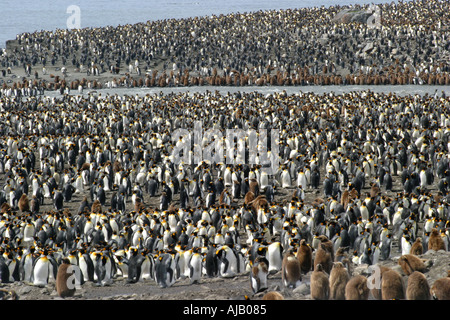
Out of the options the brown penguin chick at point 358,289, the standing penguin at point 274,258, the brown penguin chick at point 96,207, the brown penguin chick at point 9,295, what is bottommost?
the brown penguin chick at point 9,295

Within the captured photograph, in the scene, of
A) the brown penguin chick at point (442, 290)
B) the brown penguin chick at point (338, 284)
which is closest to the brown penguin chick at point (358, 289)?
the brown penguin chick at point (338, 284)

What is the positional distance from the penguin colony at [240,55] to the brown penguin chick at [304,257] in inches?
1159

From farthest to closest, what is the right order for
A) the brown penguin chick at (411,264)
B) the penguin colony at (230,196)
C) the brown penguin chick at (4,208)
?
1. the brown penguin chick at (4,208)
2. the penguin colony at (230,196)
3. the brown penguin chick at (411,264)

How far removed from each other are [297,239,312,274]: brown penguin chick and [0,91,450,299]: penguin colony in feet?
0.10

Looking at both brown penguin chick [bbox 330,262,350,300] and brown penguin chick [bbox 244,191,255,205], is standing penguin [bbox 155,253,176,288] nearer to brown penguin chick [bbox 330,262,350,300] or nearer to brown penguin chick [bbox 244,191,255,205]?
brown penguin chick [bbox 330,262,350,300]

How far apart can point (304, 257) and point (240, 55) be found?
127ft

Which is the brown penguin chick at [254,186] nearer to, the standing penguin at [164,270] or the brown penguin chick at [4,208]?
the standing penguin at [164,270]

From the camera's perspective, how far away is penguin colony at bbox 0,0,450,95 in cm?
4066

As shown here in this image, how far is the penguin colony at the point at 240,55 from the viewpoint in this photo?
40.7m

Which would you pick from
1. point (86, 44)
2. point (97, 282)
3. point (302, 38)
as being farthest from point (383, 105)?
point (86, 44)

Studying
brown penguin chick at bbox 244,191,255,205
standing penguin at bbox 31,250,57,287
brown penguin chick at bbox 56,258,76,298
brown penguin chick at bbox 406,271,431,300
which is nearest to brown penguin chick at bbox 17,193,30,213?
standing penguin at bbox 31,250,57,287

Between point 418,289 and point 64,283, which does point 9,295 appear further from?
point 418,289

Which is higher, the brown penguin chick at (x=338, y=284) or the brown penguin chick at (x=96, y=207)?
the brown penguin chick at (x=96, y=207)
